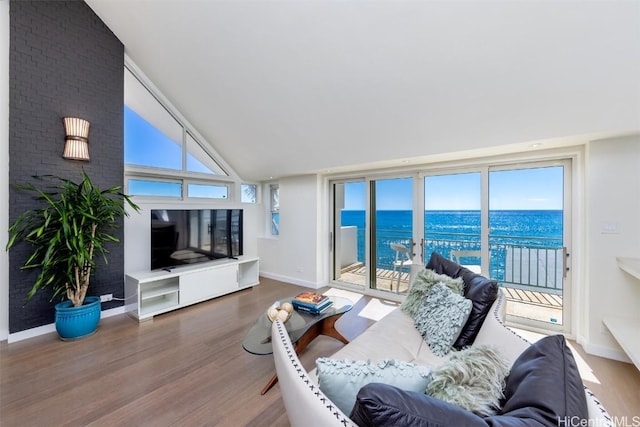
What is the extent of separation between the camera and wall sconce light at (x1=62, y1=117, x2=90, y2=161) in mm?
2920

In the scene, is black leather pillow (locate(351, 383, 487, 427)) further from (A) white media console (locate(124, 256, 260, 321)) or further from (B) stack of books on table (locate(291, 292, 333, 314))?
(A) white media console (locate(124, 256, 260, 321))

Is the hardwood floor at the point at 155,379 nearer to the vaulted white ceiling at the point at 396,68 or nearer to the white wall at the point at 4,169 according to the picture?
the white wall at the point at 4,169

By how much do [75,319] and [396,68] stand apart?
4.05 m

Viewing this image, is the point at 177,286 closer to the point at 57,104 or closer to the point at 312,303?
the point at 312,303

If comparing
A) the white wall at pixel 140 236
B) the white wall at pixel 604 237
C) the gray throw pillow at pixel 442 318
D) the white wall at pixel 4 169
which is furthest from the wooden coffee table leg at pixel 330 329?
the white wall at pixel 4 169

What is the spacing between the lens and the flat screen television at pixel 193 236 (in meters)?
3.54

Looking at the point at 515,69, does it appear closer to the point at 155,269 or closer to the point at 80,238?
the point at 80,238

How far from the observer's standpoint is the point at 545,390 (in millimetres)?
735

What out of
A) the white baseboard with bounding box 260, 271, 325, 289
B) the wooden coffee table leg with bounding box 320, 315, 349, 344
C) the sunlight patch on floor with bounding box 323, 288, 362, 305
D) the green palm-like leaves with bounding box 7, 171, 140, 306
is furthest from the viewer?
the white baseboard with bounding box 260, 271, 325, 289

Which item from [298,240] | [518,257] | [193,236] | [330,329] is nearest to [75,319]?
[193,236]

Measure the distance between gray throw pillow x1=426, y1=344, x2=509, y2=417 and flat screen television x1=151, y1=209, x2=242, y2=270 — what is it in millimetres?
3740

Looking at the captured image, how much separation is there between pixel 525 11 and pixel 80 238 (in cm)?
424

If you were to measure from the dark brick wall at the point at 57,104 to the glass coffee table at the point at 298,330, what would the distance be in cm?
254

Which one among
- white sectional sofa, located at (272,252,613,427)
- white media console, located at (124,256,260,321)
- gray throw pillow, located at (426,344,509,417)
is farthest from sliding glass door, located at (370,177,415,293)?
gray throw pillow, located at (426,344,509,417)
